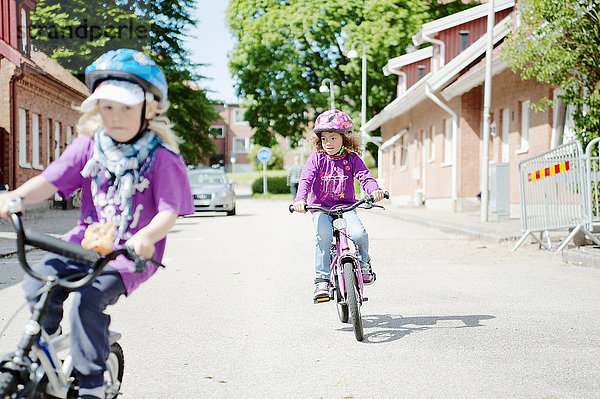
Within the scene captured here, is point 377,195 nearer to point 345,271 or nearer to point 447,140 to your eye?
point 345,271

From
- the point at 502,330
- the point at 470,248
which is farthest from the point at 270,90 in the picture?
the point at 502,330

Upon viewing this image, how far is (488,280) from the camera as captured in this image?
375 inches

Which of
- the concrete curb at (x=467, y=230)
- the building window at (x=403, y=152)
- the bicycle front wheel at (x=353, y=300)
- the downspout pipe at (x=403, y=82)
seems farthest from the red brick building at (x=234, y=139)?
the bicycle front wheel at (x=353, y=300)

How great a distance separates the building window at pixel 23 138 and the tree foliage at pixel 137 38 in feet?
31.4

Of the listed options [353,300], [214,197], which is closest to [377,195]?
[353,300]

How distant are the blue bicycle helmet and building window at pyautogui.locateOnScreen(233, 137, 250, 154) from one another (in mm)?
98187

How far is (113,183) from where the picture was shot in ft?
11.3

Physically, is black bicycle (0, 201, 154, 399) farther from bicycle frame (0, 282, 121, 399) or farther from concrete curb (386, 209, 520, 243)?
concrete curb (386, 209, 520, 243)

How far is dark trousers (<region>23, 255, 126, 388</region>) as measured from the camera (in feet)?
10.5

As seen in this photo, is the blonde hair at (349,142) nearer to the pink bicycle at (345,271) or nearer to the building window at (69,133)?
the pink bicycle at (345,271)

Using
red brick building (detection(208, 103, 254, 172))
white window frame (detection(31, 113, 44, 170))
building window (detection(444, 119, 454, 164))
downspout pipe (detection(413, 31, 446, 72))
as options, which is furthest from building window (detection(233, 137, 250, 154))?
building window (detection(444, 119, 454, 164))

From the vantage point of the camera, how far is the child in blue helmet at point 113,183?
3.22 metres

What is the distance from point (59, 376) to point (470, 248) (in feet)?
37.3

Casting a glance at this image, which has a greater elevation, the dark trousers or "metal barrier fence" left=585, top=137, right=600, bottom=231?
"metal barrier fence" left=585, top=137, right=600, bottom=231
